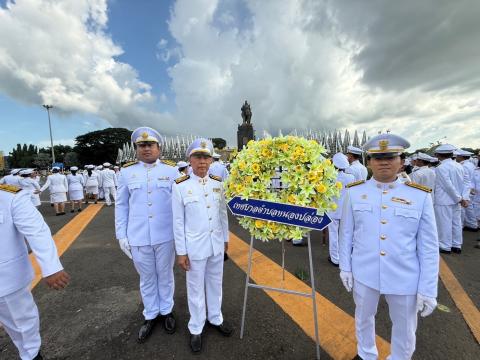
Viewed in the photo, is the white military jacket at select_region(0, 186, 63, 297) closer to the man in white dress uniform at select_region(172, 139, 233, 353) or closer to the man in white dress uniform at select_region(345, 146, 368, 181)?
the man in white dress uniform at select_region(172, 139, 233, 353)

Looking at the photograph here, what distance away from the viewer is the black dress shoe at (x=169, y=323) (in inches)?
119

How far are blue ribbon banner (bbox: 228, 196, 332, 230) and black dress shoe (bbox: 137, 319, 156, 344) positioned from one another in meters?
1.92

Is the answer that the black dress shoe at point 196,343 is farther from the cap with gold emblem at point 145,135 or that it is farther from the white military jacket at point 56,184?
the white military jacket at point 56,184

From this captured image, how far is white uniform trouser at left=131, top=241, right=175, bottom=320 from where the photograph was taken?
10.0 feet

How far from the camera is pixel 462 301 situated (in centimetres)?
355

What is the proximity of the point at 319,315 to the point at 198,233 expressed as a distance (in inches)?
80.2

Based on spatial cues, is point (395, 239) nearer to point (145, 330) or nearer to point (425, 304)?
point (425, 304)

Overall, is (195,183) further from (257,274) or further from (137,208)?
(257,274)

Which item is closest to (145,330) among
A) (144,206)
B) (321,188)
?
(144,206)

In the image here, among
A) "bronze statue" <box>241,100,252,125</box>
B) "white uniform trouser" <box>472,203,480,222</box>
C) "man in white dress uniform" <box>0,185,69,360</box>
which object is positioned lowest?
"white uniform trouser" <box>472,203,480,222</box>

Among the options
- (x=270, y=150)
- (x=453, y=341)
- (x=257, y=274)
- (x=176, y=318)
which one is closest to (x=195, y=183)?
(x=270, y=150)

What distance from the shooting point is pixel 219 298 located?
118 inches

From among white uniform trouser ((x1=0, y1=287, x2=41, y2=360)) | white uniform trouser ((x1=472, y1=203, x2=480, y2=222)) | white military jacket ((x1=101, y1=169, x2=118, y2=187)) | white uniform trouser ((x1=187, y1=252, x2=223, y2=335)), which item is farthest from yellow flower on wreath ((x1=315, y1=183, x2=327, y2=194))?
white military jacket ((x1=101, y1=169, x2=118, y2=187))

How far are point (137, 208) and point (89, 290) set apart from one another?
2.23 metres
